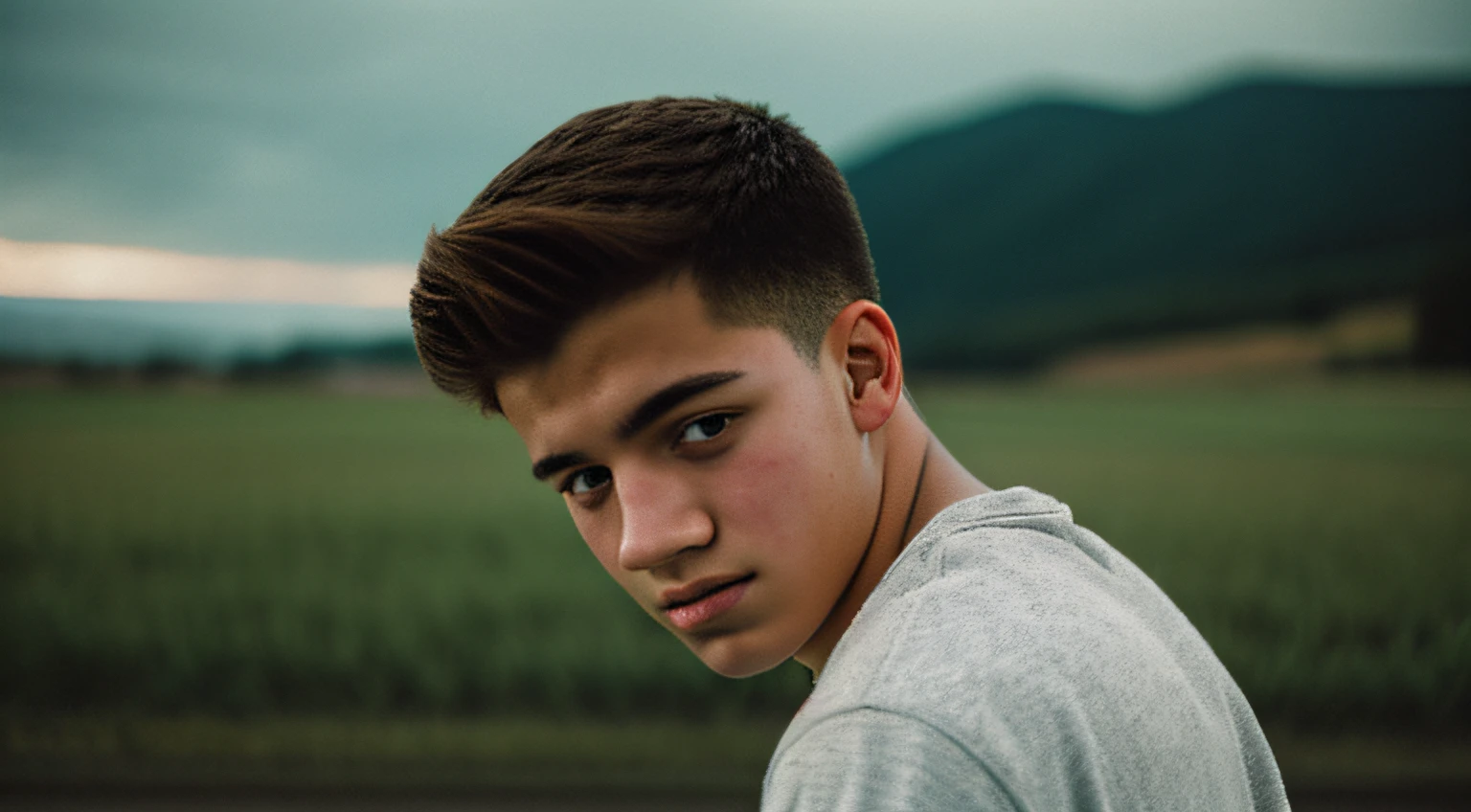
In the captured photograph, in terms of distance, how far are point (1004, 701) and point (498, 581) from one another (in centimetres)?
709

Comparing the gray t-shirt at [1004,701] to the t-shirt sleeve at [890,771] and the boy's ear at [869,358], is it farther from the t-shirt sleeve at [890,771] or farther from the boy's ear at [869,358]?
the boy's ear at [869,358]

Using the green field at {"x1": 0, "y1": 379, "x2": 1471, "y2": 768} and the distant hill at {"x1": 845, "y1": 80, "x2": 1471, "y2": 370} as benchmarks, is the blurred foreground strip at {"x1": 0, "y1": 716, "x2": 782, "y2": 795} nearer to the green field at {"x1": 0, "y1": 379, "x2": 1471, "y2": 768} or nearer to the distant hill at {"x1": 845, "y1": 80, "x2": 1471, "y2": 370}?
the green field at {"x1": 0, "y1": 379, "x2": 1471, "y2": 768}

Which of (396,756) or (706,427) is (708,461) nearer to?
(706,427)

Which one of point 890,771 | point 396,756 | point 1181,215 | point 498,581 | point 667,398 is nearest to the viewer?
point 890,771

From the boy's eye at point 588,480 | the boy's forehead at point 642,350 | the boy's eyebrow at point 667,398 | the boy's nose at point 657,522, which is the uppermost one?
the boy's forehead at point 642,350

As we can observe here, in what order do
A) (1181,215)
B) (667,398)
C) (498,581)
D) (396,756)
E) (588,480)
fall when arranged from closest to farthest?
(667,398) → (588,480) → (396,756) → (498,581) → (1181,215)

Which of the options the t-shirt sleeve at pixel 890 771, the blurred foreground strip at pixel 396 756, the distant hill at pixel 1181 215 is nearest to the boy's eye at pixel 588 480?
the t-shirt sleeve at pixel 890 771

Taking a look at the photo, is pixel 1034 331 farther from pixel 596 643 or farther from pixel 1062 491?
pixel 596 643

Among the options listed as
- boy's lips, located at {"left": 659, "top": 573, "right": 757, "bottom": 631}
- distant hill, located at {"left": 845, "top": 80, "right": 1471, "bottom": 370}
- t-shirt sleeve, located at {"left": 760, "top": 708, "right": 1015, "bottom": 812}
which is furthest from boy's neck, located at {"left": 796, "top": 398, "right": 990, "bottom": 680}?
distant hill, located at {"left": 845, "top": 80, "right": 1471, "bottom": 370}

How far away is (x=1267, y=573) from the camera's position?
697 centimetres

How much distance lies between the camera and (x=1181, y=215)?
19844 millimetres

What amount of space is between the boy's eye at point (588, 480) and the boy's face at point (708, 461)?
42 mm

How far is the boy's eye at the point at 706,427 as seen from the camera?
3.36 feet

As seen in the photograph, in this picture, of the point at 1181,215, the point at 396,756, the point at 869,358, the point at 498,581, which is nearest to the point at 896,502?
the point at 869,358
